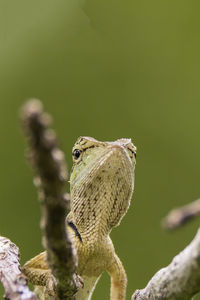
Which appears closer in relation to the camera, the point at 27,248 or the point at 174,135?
the point at 27,248

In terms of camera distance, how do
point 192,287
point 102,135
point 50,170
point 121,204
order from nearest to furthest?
1. point 50,170
2. point 192,287
3. point 121,204
4. point 102,135

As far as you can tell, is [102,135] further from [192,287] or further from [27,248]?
[192,287]

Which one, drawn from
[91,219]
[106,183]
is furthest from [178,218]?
[91,219]

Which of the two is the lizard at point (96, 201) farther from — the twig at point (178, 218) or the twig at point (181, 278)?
the twig at point (178, 218)

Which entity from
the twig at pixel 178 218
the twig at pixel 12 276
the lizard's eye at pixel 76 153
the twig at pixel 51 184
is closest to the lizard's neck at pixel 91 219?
the lizard's eye at pixel 76 153

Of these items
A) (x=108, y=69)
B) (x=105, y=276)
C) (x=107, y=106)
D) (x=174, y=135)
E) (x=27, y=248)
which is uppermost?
(x=108, y=69)

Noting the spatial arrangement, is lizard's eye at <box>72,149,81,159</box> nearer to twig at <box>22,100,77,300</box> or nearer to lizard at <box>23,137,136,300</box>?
lizard at <box>23,137,136,300</box>

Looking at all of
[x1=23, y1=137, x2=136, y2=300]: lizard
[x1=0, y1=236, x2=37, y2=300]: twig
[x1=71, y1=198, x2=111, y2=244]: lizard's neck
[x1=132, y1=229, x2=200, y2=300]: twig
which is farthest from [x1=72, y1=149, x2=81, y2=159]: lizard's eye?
[x1=132, y1=229, x2=200, y2=300]: twig

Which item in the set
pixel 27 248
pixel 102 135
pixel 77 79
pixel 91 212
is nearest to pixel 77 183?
pixel 91 212
